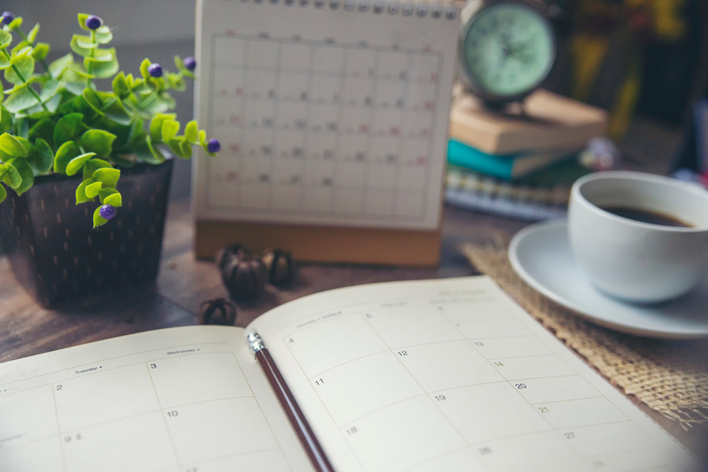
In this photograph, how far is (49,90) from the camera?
1.73ft

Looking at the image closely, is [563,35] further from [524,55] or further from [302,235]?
[302,235]

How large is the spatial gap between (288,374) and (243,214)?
29 centimetres

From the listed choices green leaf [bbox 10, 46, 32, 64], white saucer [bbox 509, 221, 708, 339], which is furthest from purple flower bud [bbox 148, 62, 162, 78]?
white saucer [bbox 509, 221, 708, 339]

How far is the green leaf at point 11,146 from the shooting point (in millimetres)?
455

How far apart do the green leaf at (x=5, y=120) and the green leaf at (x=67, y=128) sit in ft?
0.14

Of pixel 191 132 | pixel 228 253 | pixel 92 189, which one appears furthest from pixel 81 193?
pixel 228 253

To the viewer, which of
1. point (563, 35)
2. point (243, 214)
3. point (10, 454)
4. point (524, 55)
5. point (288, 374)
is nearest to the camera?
point (10, 454)

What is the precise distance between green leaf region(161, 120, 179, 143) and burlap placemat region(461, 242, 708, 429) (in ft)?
1.41

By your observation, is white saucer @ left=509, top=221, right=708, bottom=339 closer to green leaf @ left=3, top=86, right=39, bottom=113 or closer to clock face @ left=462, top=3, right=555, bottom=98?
clock face @ left=462, top=3, right=555, bottom=98

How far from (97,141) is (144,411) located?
0.84ft

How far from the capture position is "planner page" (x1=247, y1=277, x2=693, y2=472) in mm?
402

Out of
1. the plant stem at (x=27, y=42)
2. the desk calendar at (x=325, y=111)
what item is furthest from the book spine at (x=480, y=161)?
the plant stem at (x=27, y=42)

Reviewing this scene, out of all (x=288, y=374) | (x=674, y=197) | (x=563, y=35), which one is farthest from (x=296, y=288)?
(x=563, y=35)

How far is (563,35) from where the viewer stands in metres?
1.33
